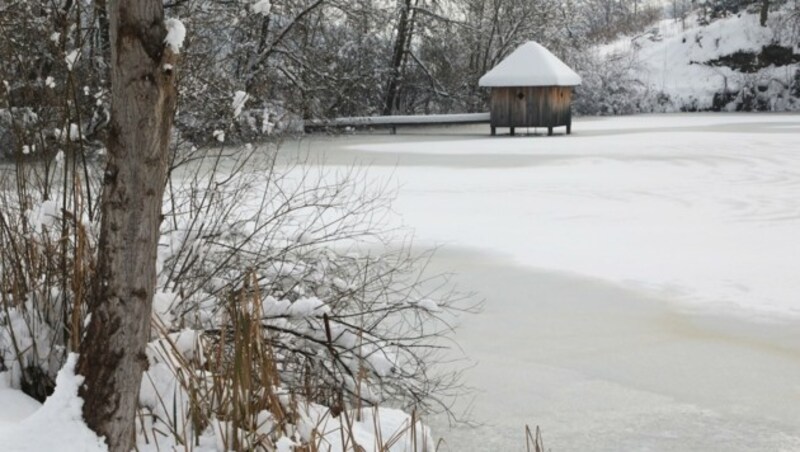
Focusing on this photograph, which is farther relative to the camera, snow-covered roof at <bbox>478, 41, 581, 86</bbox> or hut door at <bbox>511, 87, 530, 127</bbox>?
hut door at <bbox>511, 87, 530, 127</bbox>

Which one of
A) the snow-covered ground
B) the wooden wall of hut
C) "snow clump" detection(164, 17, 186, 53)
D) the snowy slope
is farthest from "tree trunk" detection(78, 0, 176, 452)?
the snowy slope

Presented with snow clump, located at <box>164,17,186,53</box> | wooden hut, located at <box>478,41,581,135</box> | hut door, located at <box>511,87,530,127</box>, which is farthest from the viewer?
hut door, located at <box>511,87,530,127</box>

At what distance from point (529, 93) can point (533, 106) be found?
1.07 feet

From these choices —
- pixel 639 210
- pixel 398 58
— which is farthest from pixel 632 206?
pixel 398 58

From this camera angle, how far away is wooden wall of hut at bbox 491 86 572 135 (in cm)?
2381

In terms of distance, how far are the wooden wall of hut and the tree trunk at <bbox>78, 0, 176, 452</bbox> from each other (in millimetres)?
21886

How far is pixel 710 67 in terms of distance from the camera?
33.8m

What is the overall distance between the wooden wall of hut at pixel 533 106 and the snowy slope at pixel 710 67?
387 inches

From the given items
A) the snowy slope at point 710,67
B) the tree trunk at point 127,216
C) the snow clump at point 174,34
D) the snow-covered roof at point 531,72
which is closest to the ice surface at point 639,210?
the snow-covered roof at point 531,72

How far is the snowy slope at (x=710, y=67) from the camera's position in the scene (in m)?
31.7

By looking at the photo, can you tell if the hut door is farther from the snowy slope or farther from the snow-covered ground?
the snowy slope

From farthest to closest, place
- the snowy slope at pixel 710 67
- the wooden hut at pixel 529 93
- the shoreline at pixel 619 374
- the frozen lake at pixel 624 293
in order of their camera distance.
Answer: the snowy slope at pixel 710 67, the wooden hut at pixel 529 93, the frozen lake at pixel 624 293, the shoreline at pixel 619 374

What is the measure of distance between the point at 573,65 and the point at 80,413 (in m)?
30.7

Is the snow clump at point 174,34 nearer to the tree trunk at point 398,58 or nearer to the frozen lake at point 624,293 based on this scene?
the frozen lake at point 624,293
